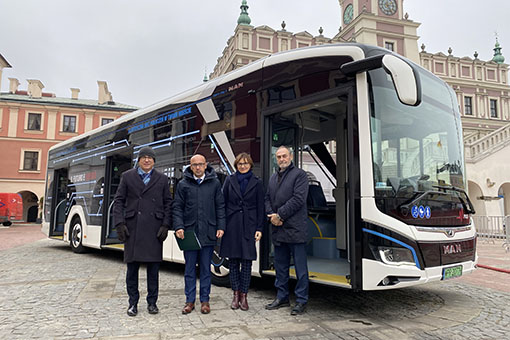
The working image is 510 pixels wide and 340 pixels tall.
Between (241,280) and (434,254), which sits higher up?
(434,254)

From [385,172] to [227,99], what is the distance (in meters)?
2.69

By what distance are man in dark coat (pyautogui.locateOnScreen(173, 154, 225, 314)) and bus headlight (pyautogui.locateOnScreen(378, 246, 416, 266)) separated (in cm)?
178

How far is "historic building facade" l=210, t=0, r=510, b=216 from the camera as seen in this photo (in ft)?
120

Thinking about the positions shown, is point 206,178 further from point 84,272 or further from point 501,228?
point 501,228

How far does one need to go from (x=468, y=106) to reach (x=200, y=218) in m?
46.2

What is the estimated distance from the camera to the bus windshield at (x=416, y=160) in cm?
415

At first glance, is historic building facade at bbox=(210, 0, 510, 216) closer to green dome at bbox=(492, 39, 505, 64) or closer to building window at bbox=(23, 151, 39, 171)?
green dome at bbox=(492, 39, 505, 64)

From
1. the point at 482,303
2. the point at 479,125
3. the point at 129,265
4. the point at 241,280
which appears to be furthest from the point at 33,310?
the point at 479,125

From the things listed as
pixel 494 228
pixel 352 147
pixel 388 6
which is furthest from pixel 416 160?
pixel 388 6

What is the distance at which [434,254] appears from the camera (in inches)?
164

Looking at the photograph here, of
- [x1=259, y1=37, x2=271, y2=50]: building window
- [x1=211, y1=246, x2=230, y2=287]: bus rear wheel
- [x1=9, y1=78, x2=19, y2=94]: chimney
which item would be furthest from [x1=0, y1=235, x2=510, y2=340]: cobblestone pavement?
[x1=9, y1=78, x2=19, y2=94]: chimney

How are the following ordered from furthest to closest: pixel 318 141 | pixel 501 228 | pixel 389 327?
1. pixel 501 228
2. pixel 318 141
3. pixel 389 327

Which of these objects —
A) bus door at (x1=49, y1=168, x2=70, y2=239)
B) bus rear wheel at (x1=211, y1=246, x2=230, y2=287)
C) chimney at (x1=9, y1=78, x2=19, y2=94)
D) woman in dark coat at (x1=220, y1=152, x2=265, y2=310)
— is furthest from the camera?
chimney at (x1=9, y1=78, x2=19, y2=94)

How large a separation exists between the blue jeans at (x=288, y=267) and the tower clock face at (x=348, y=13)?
38962mm
